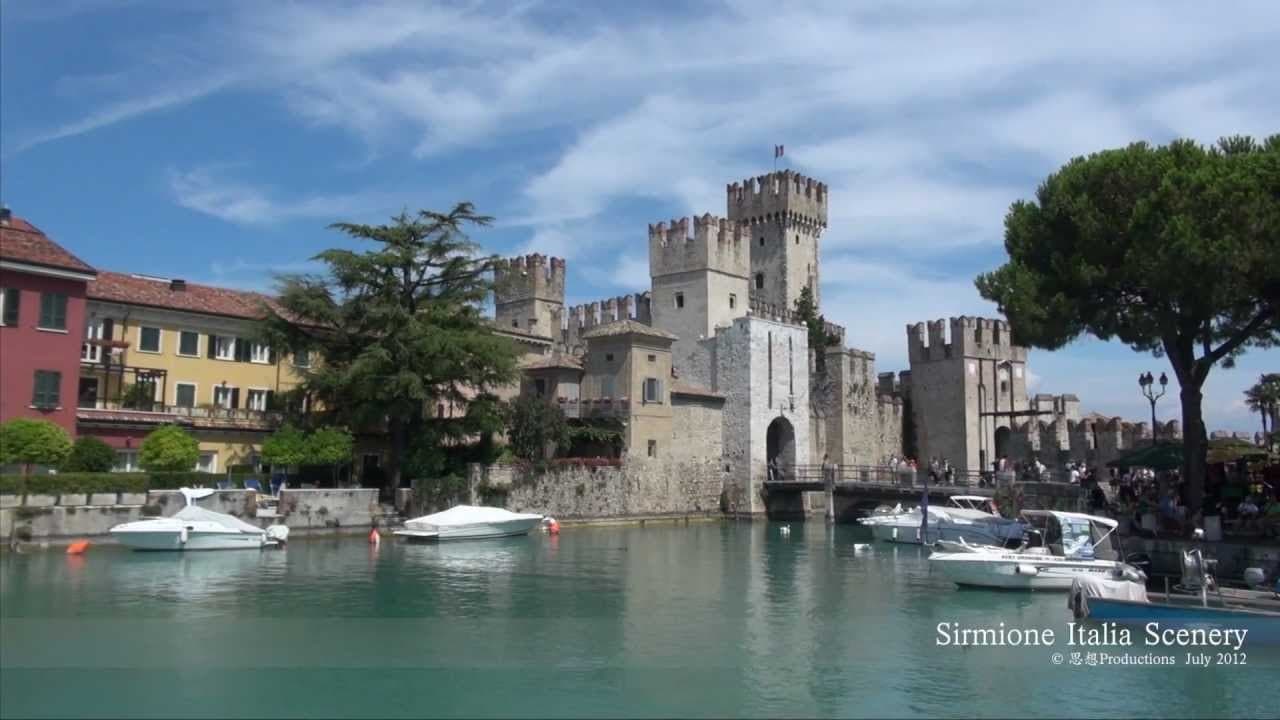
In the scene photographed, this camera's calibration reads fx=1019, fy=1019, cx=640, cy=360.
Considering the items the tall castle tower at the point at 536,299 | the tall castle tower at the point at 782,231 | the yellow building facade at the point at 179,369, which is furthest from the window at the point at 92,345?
the tall castle tower at the point at 782,231

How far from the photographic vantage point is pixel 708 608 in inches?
749

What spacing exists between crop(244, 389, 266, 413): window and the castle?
963cm

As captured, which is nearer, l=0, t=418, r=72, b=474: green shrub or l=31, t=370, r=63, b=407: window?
l=0, t=418, r=72, b=474: green shrub

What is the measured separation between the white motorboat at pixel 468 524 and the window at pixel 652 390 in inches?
410

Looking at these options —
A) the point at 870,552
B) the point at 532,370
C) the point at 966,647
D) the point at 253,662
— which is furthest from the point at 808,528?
the point at 253,662

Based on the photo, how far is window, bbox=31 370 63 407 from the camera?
91.5ft

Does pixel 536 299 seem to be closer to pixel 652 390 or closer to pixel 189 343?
pixel 652 390

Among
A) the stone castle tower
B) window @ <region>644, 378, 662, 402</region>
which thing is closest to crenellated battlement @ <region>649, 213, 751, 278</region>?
window @ <region>644, 378, 662, 402</region>

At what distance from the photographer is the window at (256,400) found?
35.5 m

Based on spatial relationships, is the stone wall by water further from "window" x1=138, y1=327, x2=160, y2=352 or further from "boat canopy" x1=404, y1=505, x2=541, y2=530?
"window" x1=138, y1=327, x2=160, y2=352

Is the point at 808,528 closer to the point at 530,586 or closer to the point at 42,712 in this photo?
the point at 530,586

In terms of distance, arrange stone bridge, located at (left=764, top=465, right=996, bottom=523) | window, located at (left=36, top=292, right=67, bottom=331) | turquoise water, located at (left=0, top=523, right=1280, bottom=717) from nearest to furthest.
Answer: turquoise water, located at (left=0, top=523, right=1280, bottom=717) < window, located at (left=36, top=292, right=67, bottom=331) < stone bridge, located at (left=764, top=465, right=996, bottom=523)

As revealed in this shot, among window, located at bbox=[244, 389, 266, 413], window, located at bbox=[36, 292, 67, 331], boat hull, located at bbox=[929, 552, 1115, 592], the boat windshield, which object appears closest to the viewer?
boat hull, located at bbox=[929, 552, 1115, 592]

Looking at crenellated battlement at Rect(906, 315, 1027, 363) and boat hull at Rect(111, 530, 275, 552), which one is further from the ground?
crenellated battlement at Rect(906, 315, 1027, 363)
